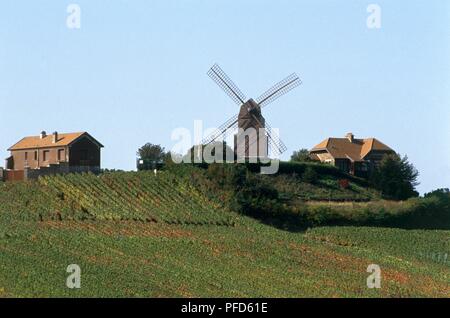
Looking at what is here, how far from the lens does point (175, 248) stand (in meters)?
49.2

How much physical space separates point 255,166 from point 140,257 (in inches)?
1083

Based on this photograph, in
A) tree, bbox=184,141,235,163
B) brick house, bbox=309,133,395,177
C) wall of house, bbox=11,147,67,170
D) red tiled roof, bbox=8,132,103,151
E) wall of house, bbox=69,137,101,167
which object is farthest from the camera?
brick house, bbox=309,133,395,177

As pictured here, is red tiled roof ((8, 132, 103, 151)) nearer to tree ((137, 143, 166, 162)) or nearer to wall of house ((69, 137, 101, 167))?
wall of house ((69, 137, 101, 167))

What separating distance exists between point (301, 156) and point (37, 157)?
64.9ft

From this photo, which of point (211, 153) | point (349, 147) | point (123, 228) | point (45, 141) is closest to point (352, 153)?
point (349, 147)

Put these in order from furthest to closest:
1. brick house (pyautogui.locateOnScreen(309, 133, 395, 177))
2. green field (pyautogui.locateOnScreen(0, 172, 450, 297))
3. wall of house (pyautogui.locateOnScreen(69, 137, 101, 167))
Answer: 1. brick house (pyautogui.locateOnScreen(309, 133, 395, 177))
2. wall of house (pyautogui.locateOnScreen(69, 137, 101, 167))
3. green field (pyautogui.locateOnScreen(0, 172, 450, 297))

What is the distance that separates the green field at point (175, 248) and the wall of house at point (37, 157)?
9.71 meters

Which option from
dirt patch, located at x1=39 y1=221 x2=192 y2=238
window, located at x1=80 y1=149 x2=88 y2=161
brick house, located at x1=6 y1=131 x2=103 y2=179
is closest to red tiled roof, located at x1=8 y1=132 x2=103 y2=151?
brick house, located at x1=6 y1=131 x2=103 y2=179

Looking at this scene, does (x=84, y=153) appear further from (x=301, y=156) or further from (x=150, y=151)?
(x=301, y=156)

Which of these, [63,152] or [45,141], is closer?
[63,152]

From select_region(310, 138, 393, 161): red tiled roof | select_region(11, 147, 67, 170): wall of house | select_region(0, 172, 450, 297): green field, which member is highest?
select_region(310, 138, 393, 161): red tiled roof

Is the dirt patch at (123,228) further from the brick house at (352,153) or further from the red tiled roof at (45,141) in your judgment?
the brick house at (352,153)

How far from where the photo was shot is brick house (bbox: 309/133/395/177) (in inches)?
3447

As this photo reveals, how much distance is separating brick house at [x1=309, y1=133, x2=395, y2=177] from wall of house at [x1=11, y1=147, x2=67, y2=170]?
20.4 m
